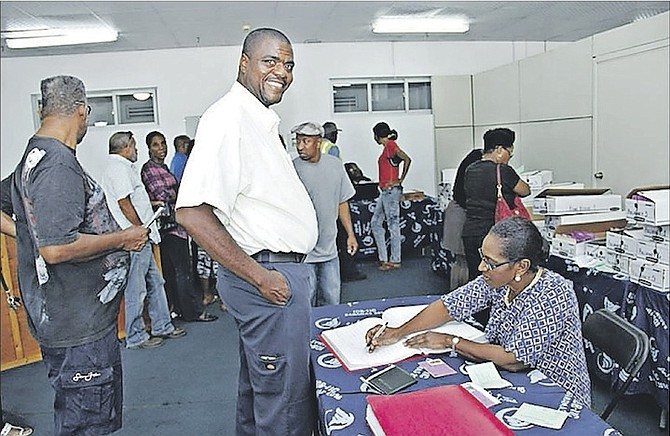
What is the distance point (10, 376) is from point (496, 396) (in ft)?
10.5

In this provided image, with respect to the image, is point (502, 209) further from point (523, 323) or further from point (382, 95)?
point (382, 95)

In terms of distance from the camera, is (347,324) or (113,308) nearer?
(113,308)

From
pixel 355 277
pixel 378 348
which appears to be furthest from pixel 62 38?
pixel 378 348

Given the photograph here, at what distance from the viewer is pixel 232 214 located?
1528 mm

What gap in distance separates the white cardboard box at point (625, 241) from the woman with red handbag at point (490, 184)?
0.61 metres

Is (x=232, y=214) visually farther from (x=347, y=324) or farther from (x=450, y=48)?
(x=450, y=48)

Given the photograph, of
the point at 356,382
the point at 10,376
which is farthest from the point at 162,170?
the point at 356,382

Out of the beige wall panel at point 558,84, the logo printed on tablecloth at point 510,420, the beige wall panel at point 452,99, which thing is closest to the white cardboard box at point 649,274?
the logo printed on tablecloth at point 510,420

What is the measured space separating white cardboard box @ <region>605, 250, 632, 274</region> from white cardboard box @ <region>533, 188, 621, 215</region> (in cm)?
42

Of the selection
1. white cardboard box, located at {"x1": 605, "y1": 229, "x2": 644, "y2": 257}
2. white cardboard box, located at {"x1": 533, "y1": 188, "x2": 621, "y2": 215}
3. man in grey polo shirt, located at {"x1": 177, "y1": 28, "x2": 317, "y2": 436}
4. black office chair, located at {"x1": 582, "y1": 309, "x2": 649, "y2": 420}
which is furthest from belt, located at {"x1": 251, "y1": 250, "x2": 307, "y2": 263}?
white cardboard box, located at {"x1": 533, "y1": 188, "x2": 621, "y2": 215}

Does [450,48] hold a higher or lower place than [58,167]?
higher

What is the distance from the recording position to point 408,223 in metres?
6.09

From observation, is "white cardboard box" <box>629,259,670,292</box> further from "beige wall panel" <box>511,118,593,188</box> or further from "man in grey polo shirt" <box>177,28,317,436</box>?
"beige wall panel" <box>511,118,593,188</box>

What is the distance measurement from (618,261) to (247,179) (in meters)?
2.12
